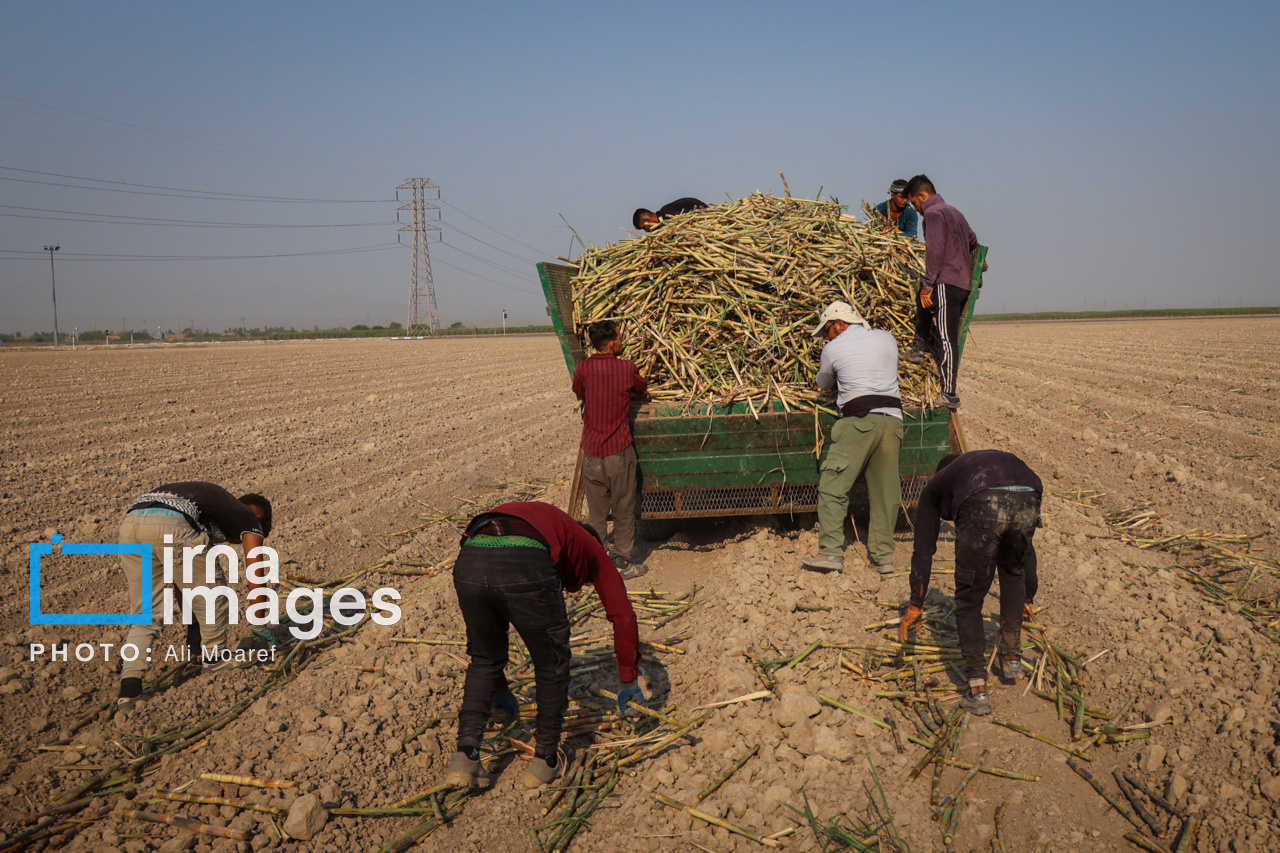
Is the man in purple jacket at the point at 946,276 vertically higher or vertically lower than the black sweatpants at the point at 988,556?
higher

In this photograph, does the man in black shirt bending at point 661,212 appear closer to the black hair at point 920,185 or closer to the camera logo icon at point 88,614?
the black hair at point 920,185

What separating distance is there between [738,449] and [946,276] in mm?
1758

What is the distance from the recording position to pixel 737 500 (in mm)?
5812

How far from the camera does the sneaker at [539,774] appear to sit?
11.5 ft

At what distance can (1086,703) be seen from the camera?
13.1 feet

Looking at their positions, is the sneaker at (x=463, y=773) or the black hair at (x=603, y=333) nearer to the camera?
the sneaker at (x=463, y=773)

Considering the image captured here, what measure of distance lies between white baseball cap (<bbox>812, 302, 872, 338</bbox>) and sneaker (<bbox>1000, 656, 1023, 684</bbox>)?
2194 mm

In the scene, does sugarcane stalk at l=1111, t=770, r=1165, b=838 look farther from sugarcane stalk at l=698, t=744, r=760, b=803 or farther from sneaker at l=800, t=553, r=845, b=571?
sneaker at l=800, t=553, r=845, b=571

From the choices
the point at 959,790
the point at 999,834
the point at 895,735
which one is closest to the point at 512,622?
the point at 895,735

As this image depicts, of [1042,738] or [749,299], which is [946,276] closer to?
[749,299]

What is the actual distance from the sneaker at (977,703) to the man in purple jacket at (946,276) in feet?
7.39

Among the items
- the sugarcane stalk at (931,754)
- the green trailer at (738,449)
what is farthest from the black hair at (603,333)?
the sugarcane stalk at (931,754)

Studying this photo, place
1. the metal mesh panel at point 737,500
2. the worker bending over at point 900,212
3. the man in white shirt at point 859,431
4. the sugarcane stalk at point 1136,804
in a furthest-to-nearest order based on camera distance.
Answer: the worker bending over at point 900,212
the metal mesh panel at point 737,500
the man in white shirt at point 859,431
the sugarcane stalk at point 1136,804

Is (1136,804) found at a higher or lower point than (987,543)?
lower
